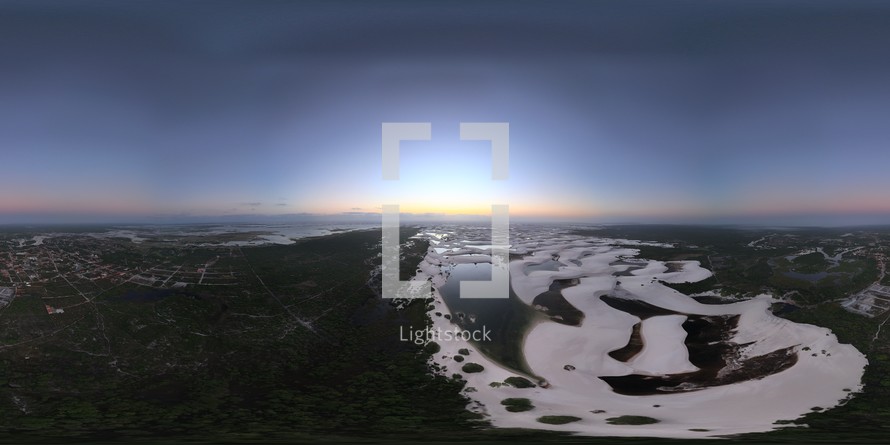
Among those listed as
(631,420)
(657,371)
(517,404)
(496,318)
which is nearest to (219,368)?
(517,404)

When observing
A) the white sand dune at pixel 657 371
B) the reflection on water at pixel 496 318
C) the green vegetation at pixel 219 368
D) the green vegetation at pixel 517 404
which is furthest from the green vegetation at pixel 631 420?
the reflection on water at pixel 496 318

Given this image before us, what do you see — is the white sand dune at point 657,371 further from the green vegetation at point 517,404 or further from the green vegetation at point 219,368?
the green vegetation at point 219,368

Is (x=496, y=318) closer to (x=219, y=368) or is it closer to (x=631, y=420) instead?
(x=631, y=420)

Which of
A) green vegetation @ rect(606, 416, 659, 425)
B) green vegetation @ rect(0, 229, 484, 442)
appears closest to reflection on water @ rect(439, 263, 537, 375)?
green vegetation @ rect(0, 229, 484, 442)

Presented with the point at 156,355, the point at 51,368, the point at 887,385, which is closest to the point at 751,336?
the point at 887,385

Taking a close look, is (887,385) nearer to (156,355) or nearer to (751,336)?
(751,336)

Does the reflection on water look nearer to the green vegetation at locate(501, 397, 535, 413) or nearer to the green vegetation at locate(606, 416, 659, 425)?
the green vegetation at locate(501, 397, 535, 413)
